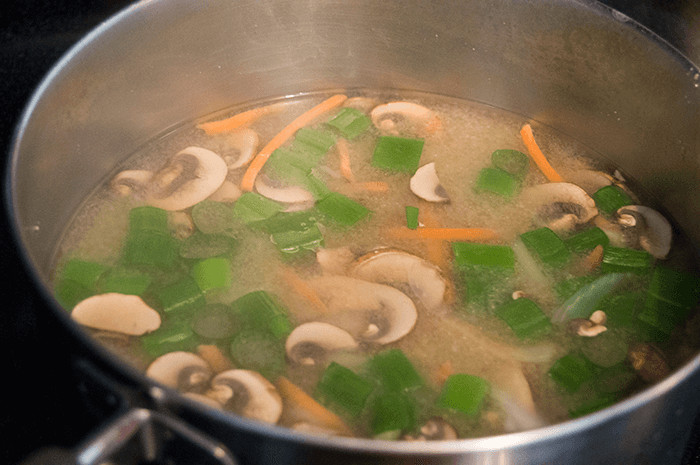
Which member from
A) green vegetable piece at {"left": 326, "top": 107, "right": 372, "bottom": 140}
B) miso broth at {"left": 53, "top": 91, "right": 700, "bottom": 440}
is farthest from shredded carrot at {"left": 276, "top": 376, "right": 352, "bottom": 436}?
green vegetable piece at {"left": 326, "top": 107, "right": 372, "bottom": 140}

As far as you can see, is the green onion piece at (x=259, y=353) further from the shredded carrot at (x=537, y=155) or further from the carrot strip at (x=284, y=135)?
the shredded carrot at (x=537, y=155)

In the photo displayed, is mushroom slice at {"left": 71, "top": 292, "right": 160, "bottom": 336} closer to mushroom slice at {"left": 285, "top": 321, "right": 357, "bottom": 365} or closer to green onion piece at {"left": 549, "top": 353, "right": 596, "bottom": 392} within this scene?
mushroom slice at {"left": 285, "top": 321, "right": 357, "bottom": 365}

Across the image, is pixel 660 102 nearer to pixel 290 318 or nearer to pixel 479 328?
pixel 479 328

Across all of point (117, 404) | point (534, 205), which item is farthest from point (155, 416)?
point (534, 205)

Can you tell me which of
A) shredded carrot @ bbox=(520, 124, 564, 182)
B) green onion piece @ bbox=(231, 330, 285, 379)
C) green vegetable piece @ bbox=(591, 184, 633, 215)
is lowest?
green onion piece @ bbox=(231, 330, 285, 379)

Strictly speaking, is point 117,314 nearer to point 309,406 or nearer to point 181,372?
point 181,372

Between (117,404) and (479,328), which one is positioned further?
(479,328)
